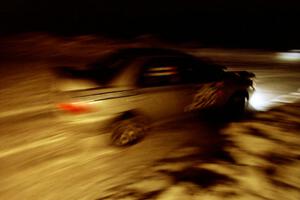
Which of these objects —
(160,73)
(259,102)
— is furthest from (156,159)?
(259,102)

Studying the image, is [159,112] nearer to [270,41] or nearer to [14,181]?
[14,181]

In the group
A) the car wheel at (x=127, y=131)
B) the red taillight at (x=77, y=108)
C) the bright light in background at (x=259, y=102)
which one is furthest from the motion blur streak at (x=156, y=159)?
the bright light in background at (x=259, y=102)

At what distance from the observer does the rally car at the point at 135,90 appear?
5.05m

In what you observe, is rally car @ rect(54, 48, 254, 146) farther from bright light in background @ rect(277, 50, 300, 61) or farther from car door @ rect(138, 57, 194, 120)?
bright light in background @ rect(277, 50, 300, 61)

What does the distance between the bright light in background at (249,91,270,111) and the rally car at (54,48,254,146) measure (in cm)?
209

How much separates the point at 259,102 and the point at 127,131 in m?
4.95

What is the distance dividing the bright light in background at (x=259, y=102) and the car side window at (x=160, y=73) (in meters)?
3.11

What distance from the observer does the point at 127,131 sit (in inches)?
219

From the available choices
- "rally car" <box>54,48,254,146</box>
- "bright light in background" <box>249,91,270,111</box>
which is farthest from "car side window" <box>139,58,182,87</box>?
"bright light in background" <box>249,91,270,111</box>

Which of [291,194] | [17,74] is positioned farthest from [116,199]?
[17,74]

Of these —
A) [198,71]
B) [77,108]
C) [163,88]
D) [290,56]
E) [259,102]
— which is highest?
[198,71]

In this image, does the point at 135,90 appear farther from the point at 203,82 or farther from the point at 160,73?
the point at 203,82

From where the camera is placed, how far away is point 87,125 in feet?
16.5

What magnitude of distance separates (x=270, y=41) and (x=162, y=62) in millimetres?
28429
